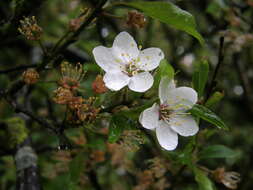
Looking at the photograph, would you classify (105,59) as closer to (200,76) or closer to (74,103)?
(74,103)

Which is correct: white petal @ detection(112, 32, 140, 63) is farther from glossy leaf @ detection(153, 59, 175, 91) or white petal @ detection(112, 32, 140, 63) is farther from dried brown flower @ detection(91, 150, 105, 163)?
dried brown flower @ detection(91, 150, 105, 163)

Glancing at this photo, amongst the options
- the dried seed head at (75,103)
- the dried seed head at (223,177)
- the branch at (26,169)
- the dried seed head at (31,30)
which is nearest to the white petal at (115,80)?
the dried seed head at (75,103)

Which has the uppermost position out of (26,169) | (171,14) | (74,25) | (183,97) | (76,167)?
(171,14)

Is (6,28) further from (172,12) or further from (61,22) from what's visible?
(61,22)

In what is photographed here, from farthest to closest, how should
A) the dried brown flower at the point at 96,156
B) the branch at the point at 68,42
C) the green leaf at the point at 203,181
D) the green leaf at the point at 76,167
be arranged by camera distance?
the dried brown flower at the point at 96,156 → the green leaf at the point at 76,167 → the green leaf at the point at 203,181 → the branch at the point at 68,42

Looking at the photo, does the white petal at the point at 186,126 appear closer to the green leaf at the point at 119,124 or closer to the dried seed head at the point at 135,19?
the green leaf at the point at 119,124

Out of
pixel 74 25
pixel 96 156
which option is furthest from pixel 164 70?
pixel 96 156

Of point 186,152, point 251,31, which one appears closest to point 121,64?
point 186,152

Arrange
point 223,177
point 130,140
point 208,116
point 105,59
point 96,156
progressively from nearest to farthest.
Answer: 1. point 208,116
2. point 105,59
3. point 130,140
4. point 223,177
5. point 96,156
